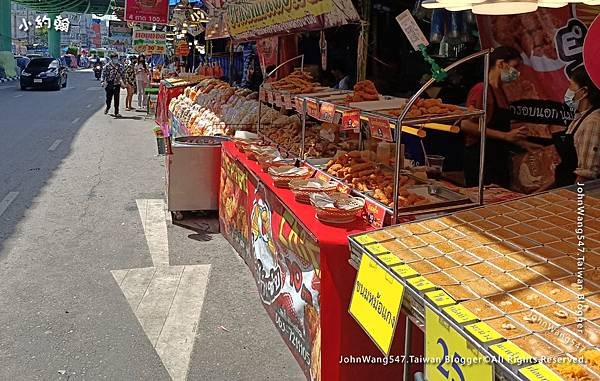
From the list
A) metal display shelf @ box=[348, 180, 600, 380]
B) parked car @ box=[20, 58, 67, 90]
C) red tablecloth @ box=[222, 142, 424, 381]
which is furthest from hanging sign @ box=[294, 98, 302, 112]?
parked car @ box=[20, 58, 67, 90]

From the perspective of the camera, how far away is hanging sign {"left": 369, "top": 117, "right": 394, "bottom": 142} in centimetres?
327

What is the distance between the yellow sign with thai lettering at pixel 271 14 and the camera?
6.09m

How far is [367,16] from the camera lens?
17.5ft

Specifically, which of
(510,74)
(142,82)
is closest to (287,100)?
(510,74)

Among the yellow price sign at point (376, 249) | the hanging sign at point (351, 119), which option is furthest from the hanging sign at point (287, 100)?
the yellow price sign at point (376, 249)

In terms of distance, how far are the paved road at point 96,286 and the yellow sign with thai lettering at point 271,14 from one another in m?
2.54

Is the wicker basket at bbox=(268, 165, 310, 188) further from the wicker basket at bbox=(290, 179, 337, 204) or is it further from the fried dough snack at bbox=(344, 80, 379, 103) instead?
the fried dough snack at bbox=(344, 80, 379, 103)

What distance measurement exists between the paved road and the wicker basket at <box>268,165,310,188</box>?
1.02 m

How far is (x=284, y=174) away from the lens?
4.40 m

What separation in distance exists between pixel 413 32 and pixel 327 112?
921 millimetres

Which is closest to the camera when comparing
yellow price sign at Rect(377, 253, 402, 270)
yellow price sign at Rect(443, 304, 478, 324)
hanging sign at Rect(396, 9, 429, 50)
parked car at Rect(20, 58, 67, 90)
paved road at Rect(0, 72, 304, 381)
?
yellow price sign at Rect(443, 304, 478, 324)

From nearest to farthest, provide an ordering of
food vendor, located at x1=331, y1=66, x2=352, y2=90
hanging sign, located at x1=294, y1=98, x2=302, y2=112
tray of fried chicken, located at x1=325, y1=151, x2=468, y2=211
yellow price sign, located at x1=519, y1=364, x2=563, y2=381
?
1. yellow price sign, located at x1=519, y1=364, x2=563, y2=381
2. tray of fried chicken, located at x1=325, y1=151, x2=468, y2=211
3. hanging sign, located at x1=294, y1=98, x2=302, y2=112
4. food vendor, located at x1=331, y1=66, x2=352, y2=90

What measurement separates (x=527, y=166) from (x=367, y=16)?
6.34 ft

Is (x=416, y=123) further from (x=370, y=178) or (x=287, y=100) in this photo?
(x=287, y=100)
